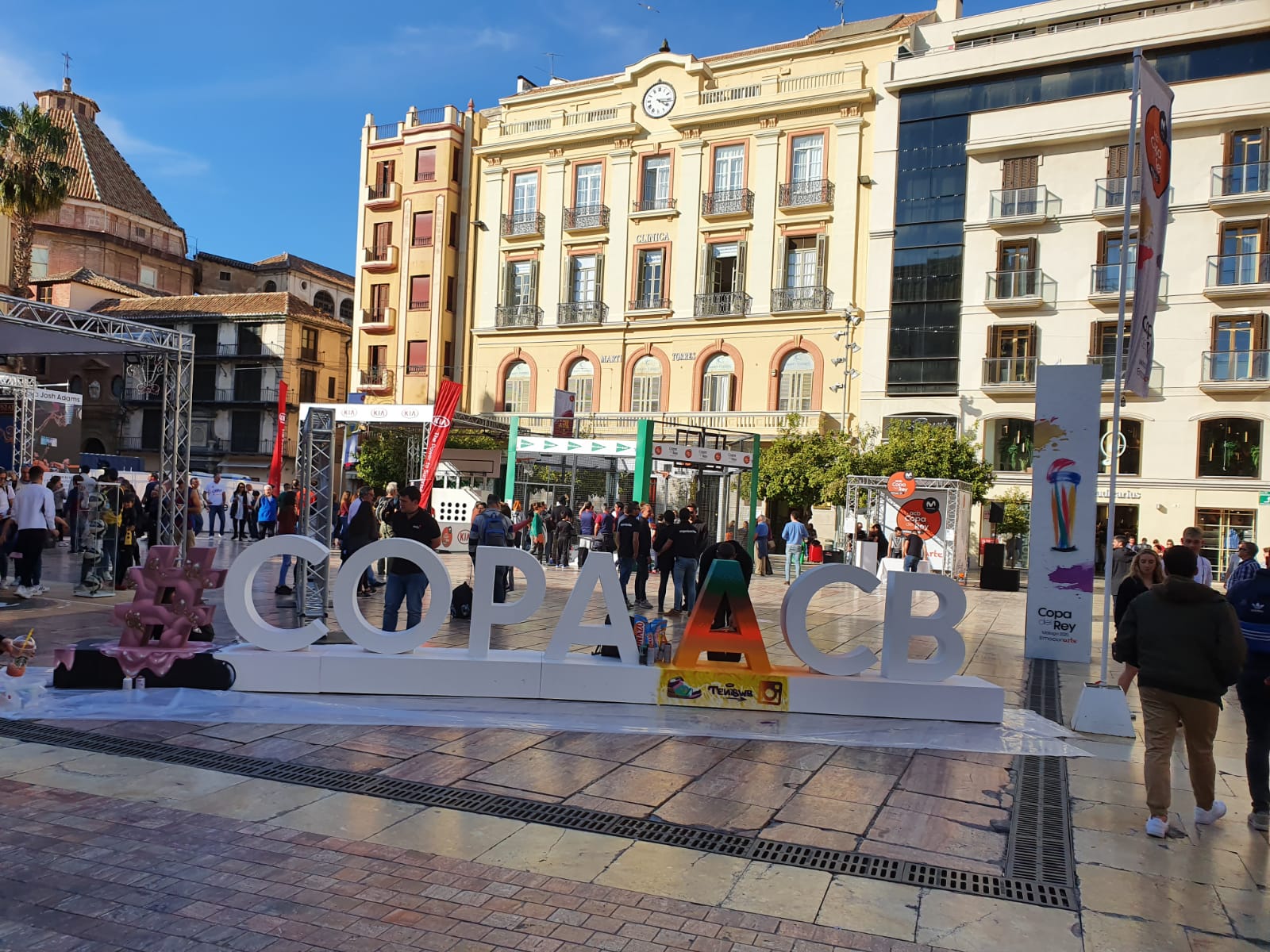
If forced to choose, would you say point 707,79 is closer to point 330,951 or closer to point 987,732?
point 987,732

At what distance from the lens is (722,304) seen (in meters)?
35.6

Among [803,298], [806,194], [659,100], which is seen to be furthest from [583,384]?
[659,100]

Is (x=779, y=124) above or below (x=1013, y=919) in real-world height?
above

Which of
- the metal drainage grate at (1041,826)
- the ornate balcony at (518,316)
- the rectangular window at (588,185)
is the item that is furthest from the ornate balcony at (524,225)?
the metal drainage grate at (1041,826)

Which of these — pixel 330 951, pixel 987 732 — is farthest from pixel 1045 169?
pixel 330 951

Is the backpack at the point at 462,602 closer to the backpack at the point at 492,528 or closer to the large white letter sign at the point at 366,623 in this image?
the backpack at the point at 492,528

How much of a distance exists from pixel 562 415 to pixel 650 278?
435 inches

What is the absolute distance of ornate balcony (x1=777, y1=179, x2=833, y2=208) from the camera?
33844 mm

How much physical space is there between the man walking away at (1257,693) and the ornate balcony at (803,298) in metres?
29.0

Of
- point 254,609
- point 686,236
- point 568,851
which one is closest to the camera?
point 568,851

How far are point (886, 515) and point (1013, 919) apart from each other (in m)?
21.7

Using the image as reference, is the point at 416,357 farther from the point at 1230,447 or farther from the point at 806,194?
the point at 1230,447

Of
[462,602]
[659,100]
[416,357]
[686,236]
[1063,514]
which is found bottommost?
[462,602]

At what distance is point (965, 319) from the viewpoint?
106ft
